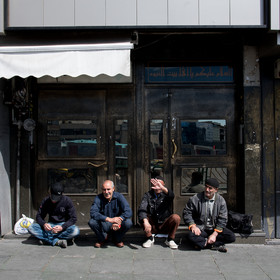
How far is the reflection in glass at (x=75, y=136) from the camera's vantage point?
6441mm

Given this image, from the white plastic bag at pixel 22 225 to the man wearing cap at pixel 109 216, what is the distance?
1.36m

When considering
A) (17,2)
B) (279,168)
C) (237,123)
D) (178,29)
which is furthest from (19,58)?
(279,168)

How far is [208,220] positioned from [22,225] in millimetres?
3253

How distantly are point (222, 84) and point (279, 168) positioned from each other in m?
1.86

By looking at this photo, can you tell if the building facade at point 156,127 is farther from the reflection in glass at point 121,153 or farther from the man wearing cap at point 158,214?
the man wearing cap at point 158,214

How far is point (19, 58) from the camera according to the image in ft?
17.5

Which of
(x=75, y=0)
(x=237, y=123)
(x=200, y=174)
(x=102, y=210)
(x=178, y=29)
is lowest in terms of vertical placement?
(x=102, y=210)

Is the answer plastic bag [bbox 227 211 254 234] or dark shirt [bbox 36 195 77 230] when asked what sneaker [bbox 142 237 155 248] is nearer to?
dark shirt [bbox 36 195 77 230]

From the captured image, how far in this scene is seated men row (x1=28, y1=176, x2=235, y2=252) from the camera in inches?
211

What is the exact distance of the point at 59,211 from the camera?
5594 millimetres

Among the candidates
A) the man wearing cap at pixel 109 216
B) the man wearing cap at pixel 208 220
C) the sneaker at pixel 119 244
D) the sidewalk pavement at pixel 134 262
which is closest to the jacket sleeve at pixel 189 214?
the man wearing cap at pixel 208 220

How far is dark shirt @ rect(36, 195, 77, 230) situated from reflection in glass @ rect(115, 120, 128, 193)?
1181 millimetres

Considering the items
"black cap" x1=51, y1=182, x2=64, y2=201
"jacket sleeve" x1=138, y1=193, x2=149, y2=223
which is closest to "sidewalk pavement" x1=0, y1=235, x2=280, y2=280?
"jacket sleeve" x1=138, y1=193, x2=149, y2=223

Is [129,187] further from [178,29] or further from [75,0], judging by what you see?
[75,0]
